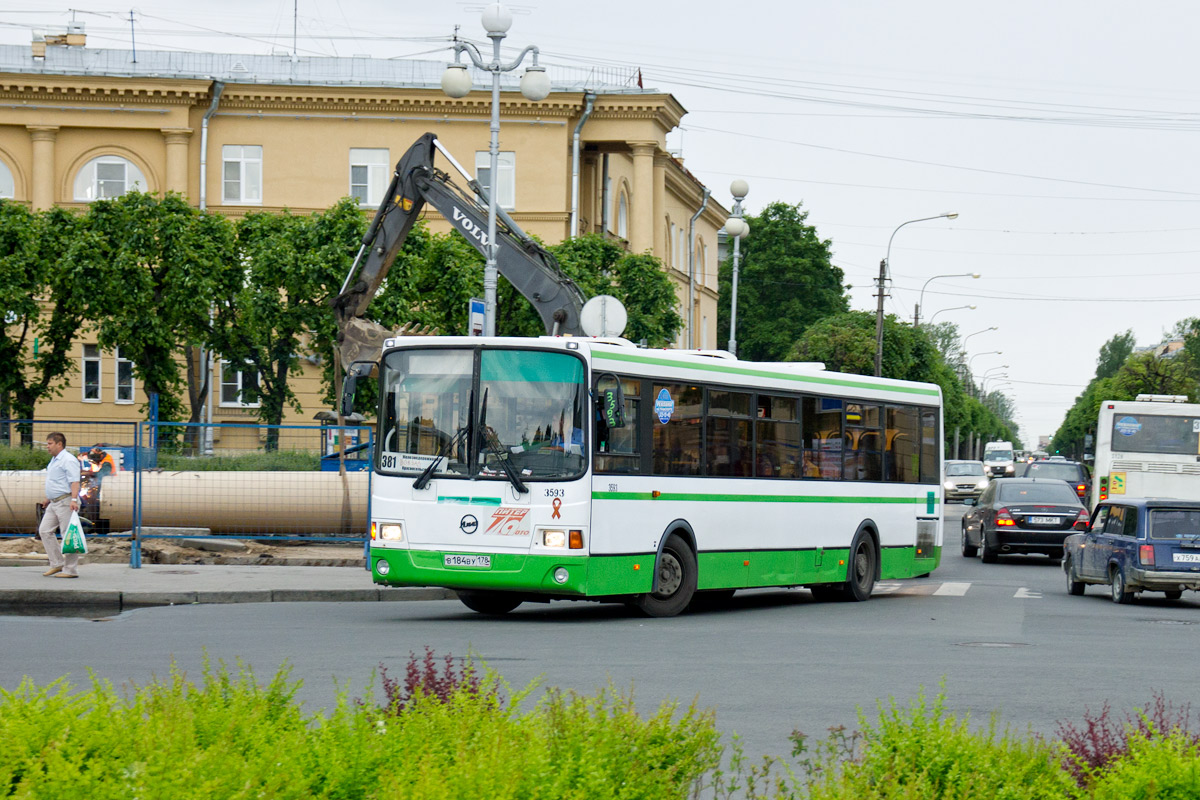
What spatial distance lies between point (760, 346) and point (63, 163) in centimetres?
5012

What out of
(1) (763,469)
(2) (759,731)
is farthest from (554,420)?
(2) (759,731)

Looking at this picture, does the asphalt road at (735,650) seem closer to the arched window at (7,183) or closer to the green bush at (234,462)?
the green bush at (234,462)

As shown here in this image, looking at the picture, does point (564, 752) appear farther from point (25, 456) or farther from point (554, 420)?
point (25, 456)

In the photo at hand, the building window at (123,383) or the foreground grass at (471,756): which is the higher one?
the building window at (123,383)

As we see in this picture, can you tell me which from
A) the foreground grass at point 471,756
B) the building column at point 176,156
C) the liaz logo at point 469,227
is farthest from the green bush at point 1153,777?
the building column at point 176,156

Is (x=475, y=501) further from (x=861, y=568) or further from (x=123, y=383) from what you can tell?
(x=123, y=383)

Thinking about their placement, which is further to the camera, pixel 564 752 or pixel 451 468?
pixel 451 468

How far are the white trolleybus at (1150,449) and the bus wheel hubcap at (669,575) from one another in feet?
70.2

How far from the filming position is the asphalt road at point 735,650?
10539 mm

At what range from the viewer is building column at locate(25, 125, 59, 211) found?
168 feet

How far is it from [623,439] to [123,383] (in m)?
40.2

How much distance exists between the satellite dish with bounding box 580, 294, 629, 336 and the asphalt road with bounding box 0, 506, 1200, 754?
4149 millimetres

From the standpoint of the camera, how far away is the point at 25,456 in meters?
24.1

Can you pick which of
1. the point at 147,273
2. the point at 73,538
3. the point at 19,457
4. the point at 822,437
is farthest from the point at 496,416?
the point at 147,273
